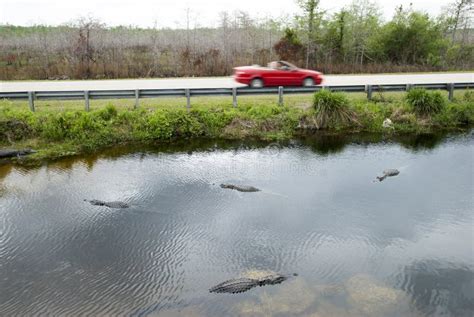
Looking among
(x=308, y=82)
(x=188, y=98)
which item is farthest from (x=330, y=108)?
(x=188, y=98)

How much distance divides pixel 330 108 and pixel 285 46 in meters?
16.9

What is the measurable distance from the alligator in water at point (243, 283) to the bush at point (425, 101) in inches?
540

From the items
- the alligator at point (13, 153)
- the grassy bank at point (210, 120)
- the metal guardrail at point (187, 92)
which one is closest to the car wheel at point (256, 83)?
the grassy bank at point (210, 120)

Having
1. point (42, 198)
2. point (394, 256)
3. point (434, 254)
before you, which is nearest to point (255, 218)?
point (394, 256)

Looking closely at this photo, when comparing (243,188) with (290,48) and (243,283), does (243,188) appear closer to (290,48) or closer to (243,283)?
(243,283)

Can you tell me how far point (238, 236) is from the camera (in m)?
9.21

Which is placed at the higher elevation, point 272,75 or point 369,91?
point 272,75

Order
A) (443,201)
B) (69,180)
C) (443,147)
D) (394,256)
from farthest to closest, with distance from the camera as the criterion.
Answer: (443,147), (69,180), (443,201), (394,256)

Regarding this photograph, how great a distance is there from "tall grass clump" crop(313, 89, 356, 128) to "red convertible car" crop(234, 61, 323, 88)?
2.54 m

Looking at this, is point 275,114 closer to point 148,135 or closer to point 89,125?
point 148,135

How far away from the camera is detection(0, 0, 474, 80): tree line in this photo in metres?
→ 31.1

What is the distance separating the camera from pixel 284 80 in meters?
20.1

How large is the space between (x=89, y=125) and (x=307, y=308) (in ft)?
39.3

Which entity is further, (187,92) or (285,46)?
(285,46)
